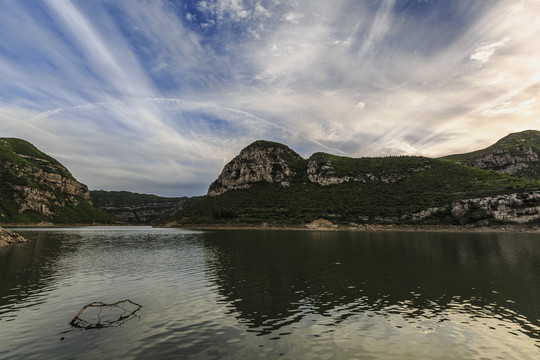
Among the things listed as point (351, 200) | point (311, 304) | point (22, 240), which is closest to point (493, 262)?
point (311, 304)

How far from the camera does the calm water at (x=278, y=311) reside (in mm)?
15703

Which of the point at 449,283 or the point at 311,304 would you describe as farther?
the point at 449,283

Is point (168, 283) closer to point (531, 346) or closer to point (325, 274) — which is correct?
point (325, 274)

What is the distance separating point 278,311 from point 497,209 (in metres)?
156

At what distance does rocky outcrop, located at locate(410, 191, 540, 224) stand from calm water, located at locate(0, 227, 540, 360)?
109 m

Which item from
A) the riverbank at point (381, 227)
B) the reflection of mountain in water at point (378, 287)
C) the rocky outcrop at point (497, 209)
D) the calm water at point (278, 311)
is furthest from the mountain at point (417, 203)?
the calm water at point (278, 311)

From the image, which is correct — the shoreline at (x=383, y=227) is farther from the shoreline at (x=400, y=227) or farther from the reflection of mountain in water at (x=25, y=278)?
the reflection of mountain in water at (x=25, y=278)

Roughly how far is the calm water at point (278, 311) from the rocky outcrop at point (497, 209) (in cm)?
10910

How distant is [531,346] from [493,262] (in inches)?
1475

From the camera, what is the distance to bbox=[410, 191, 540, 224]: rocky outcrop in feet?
405

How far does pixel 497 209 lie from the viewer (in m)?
129

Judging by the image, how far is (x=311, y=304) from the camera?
80.1ft

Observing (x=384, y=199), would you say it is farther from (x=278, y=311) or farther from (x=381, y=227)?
(x=278, y=311)

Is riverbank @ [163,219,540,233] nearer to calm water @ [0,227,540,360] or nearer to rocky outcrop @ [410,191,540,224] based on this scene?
rocky outcrop @ [410,191,540,224]
